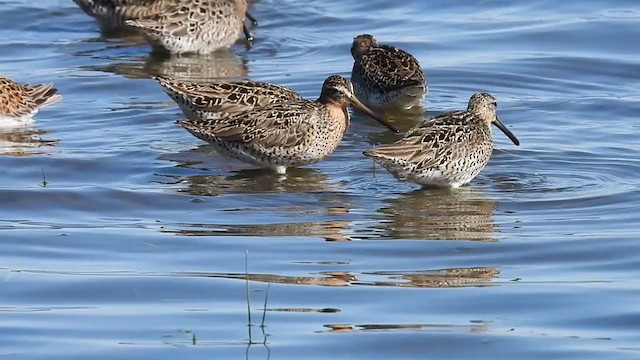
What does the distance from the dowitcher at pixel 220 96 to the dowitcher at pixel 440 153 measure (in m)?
1.78

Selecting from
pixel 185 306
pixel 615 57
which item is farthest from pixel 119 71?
pixel 185 306

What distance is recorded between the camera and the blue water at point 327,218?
749cm

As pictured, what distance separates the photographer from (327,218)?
1033 centimetres

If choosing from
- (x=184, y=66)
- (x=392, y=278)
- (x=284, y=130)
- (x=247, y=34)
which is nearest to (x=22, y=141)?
(x=284, y=130)

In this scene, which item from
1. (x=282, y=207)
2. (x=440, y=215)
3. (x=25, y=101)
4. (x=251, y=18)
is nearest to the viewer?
(x=440, y=215)

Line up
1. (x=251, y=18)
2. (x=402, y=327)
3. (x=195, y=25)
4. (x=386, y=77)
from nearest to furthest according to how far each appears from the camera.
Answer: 1. (x=402, y=327)
2. (x=386, y=77)
3. (x=195, y=25)
4. (x=251, y=18)

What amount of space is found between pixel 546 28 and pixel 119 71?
471 centimetres

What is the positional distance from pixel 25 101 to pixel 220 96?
75.1 inches

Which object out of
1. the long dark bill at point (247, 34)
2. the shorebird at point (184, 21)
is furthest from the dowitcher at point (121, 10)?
the long dark bill at point (247, 34)

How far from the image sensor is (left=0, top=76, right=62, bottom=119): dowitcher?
44.9 feet

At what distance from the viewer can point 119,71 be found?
1580 centimetres

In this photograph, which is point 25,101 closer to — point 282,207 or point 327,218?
point 282,207

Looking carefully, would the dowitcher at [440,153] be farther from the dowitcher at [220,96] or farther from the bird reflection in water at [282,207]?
the dowitcher at [220,96]

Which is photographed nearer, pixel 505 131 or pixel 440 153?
pixel 440 153
